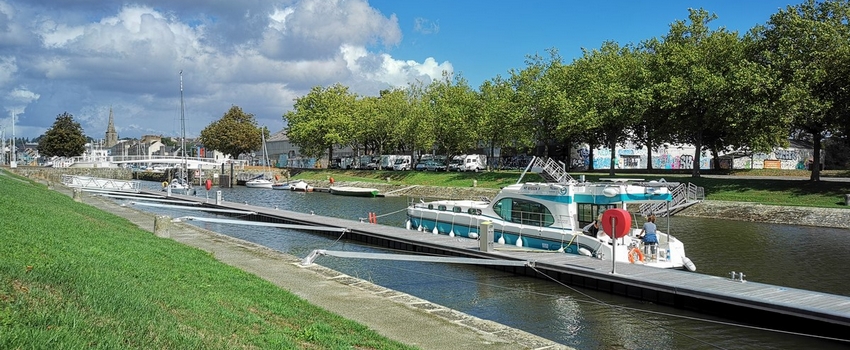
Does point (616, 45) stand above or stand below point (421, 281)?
above

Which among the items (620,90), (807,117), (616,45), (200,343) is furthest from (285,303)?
(616,45)

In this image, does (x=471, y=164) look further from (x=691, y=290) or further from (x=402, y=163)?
(x=691, y=290)

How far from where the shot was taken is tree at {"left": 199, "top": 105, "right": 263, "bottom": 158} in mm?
134500

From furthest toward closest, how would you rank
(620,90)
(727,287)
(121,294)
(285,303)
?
(620,90) < (727,287) < (285,303) < (121,294)

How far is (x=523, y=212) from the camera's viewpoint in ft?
93.5

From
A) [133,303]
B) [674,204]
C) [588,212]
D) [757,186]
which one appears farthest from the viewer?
[757,186]

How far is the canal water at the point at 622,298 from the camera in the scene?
16641mm

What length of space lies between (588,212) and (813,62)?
3342 centimetres

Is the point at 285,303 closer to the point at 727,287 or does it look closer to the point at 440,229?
the point at 727,287

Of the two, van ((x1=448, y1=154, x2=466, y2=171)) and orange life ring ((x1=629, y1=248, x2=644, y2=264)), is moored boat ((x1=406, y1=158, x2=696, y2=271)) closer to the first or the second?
orange life ring ((x1=629, y1=248, x2=644, y2=264))

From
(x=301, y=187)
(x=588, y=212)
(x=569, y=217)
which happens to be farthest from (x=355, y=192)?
(x=569, y=217)

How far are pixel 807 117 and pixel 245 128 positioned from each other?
112 meters

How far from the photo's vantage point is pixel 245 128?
137750 millimetres

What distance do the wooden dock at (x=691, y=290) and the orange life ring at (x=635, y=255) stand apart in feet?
3.55
